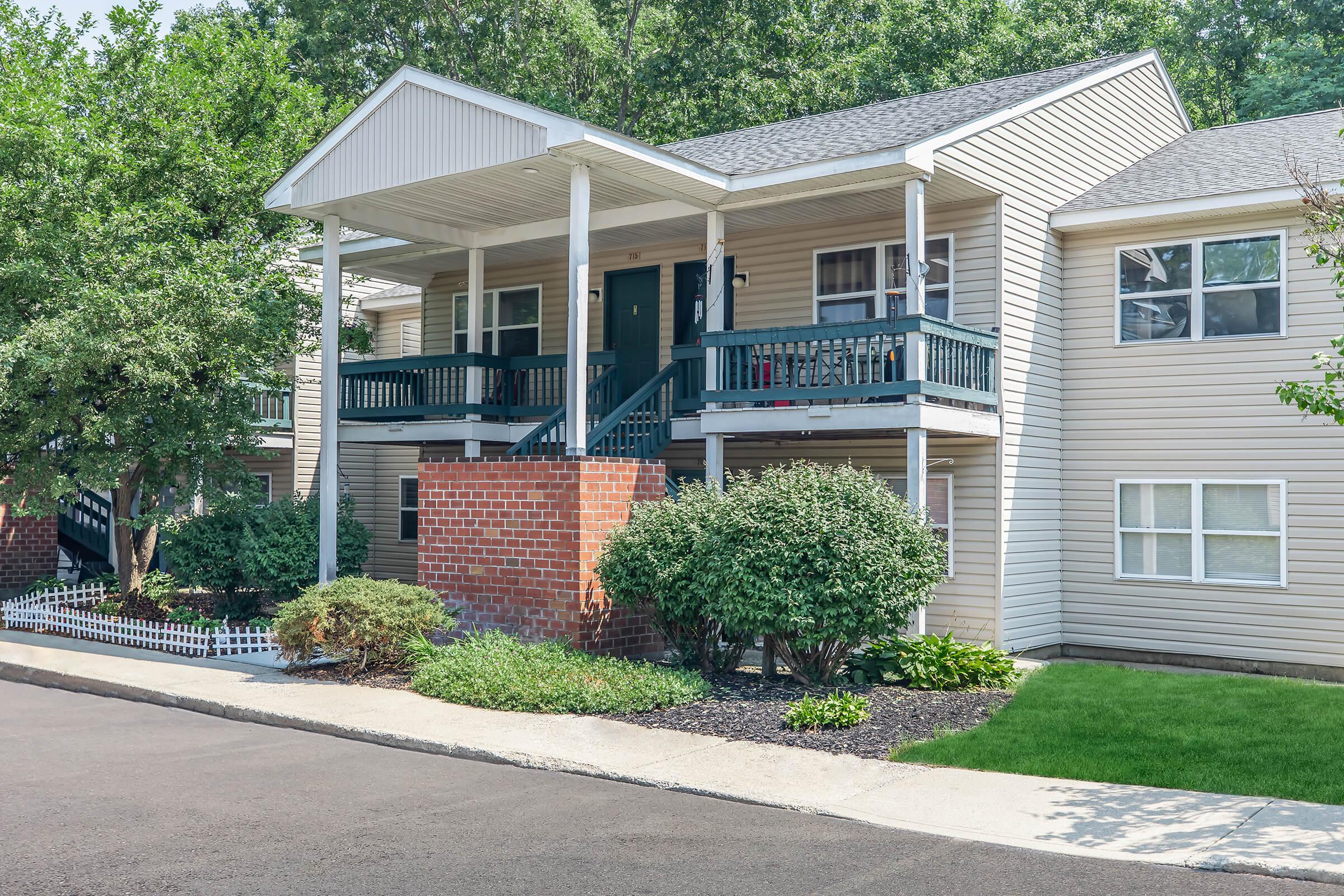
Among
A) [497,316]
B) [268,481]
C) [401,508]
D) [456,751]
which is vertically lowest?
[456,751]

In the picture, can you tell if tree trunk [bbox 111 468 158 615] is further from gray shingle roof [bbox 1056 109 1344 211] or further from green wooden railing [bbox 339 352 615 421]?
gray shingle roof [bbox 1056 109 1344 211]

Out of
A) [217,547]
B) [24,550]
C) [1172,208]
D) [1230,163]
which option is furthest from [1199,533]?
[24,550]

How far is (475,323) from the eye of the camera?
1730 centimetres

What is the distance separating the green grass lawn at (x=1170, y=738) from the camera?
8.05 metres

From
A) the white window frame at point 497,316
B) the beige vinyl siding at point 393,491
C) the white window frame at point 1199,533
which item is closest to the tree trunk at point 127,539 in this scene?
the white window frame at point 497,316

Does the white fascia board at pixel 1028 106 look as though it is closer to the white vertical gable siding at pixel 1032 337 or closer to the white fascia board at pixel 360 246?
the white vertical gable siding at pixel 1032 337

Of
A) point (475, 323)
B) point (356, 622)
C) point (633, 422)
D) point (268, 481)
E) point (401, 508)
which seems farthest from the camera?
point (268, 481)

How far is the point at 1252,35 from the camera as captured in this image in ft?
102

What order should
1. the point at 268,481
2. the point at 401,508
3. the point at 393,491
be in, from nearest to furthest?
the point at 401,508, the point at 393,491, the point at 268,481

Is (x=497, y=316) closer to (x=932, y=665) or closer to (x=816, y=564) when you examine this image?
(x=816, y=564)

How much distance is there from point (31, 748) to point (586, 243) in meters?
7.08

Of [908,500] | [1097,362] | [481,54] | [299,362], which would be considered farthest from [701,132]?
[908,500]

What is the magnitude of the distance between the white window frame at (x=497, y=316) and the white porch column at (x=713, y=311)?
15.3 ft

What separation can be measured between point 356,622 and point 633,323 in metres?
7.37
